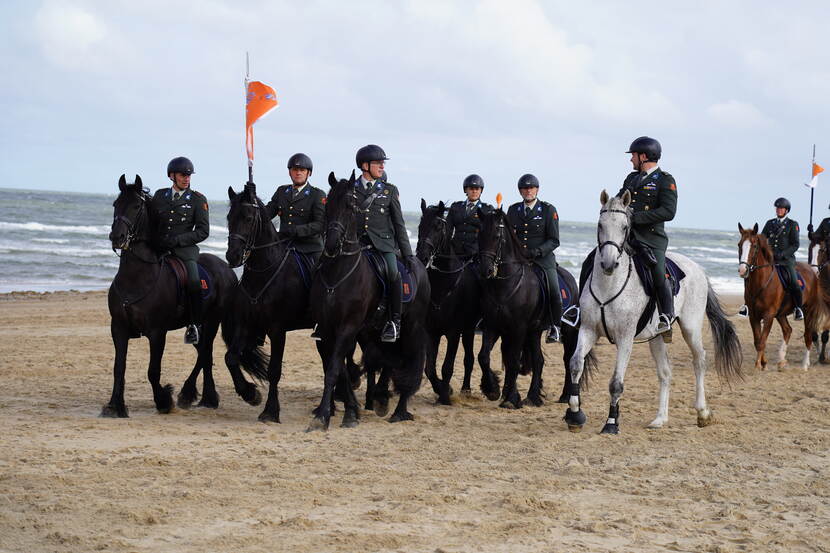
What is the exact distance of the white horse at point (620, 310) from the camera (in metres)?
8.68

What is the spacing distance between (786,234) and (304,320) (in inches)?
357

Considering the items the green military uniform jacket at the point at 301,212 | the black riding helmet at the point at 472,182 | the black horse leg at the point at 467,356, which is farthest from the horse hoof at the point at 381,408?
the black riding helmet at the point at 472,182

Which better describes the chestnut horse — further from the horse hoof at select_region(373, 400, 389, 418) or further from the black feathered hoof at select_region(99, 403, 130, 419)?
the black feathered hoof at select_region(99, 403, 130, 419)

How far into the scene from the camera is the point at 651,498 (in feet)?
22.2

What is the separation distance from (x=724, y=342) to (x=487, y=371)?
275 cm

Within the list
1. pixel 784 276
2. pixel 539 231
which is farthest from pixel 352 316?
pixel 784 276

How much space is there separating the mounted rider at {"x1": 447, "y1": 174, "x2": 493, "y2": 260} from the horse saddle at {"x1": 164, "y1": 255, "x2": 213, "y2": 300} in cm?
304

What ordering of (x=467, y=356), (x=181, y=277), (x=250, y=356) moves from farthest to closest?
1. (x=467, y=356)
2. (x=250, y=356)
3. (x=181, y=277)

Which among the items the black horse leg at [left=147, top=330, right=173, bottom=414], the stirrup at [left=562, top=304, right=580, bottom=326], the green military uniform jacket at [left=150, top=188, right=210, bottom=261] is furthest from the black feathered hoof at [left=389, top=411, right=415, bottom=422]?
the green military uniform jacket at [left=150, top=188, right=210, bottom=261]

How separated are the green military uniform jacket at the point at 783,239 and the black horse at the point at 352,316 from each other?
764cm

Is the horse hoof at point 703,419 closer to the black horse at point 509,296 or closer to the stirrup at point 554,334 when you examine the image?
the black horse at point 509,296

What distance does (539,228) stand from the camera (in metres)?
11.1

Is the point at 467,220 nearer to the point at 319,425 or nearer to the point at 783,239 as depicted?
the point at 319,425

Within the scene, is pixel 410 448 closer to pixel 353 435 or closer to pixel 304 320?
pixel 353 435
